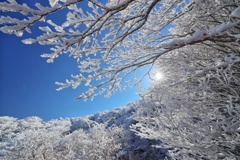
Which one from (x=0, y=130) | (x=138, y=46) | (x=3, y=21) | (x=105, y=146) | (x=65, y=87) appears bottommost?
(x=3, y=21)

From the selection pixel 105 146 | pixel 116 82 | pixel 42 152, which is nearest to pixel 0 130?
pixel 42 152

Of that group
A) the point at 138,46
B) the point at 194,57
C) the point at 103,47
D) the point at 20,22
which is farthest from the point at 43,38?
the point at 194,57

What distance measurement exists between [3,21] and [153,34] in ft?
9.57

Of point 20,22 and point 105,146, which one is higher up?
point 105,146

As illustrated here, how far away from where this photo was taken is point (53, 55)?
197cm

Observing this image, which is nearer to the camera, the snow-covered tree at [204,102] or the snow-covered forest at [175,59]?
the snow-covered forest at [175,59]

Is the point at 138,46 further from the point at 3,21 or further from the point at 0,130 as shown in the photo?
the point at 0,130

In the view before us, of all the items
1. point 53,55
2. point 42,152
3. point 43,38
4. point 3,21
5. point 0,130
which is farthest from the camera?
point 0,130

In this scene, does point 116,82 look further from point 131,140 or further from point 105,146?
point 131,140

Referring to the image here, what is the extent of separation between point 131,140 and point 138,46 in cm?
2261

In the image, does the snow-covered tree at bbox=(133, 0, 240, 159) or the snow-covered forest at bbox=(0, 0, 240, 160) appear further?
the snow-covered tree at bbox=(133, 0, 240, 159)

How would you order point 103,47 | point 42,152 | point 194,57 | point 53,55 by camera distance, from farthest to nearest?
point 42,152
point 194,57
point 103,47
point 53,55

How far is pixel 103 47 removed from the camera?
283 cm

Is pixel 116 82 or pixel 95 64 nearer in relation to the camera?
pixel 95 64
